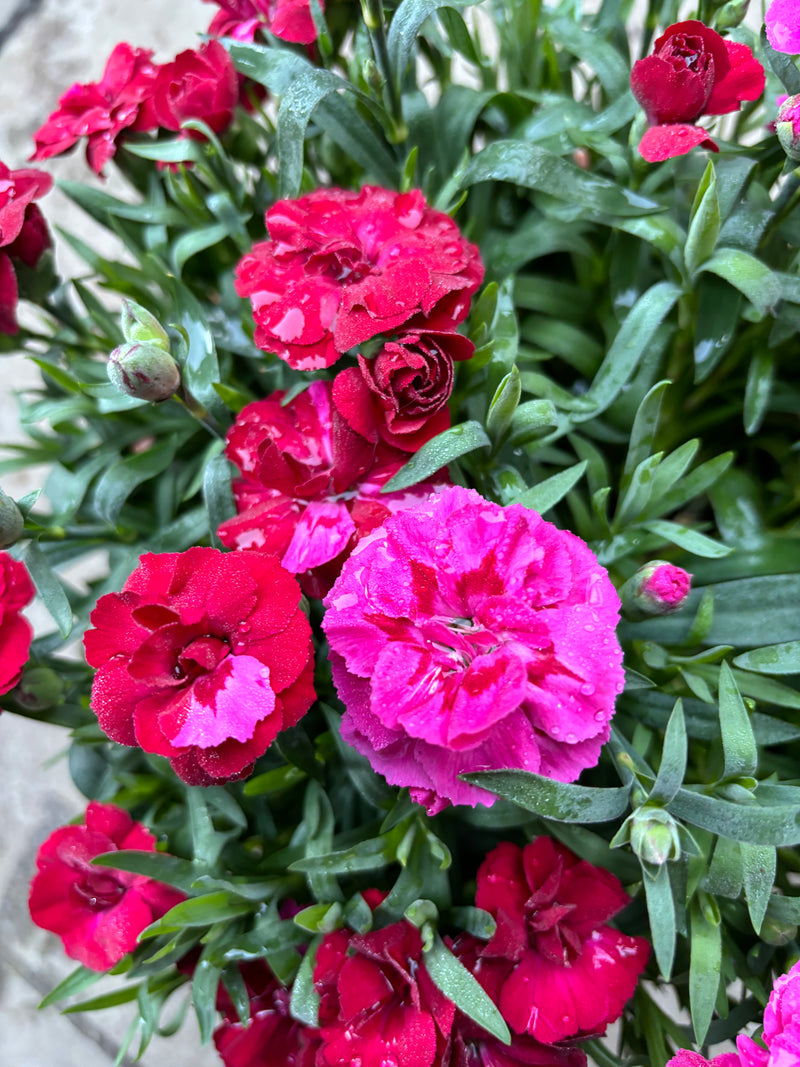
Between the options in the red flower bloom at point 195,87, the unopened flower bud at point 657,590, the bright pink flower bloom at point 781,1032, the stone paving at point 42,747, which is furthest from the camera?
the stone paving at point 42,747

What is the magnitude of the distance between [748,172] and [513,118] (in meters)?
0.21

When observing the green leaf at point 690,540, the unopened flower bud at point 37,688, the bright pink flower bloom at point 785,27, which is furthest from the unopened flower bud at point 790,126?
the unopened flower bud at point 37,688

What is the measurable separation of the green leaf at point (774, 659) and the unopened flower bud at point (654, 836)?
138 mm

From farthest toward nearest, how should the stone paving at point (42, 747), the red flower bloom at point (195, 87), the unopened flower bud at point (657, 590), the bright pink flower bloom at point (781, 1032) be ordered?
the stone paving at point (42, 747) < the red flower bloom at point (195, 87) < the unopened flower bud at point (657, 590) < the bright pink flower bloom at point (781, 1032)

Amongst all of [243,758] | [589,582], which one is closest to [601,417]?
[589,582]

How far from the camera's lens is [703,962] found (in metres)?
0.50

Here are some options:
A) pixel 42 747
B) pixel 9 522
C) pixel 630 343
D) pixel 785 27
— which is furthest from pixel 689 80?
pixel 42 747

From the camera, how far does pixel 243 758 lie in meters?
0.44

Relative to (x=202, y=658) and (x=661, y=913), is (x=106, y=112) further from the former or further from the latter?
(x=661, y=913)

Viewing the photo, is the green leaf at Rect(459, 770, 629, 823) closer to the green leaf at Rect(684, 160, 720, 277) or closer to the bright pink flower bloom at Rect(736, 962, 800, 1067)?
the bright pink flower bloom at Rect(736, 962, 800, 1067)

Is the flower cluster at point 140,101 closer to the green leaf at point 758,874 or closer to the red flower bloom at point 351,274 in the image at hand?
the red flower bloom at point 351,274

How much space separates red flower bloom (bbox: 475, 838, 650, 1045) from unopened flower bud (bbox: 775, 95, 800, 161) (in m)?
0.46

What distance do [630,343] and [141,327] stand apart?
33cm

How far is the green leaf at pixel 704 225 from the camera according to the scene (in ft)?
1.72
